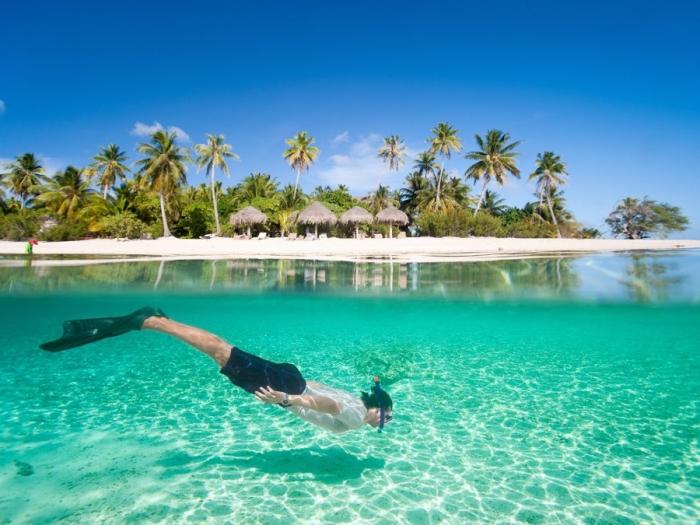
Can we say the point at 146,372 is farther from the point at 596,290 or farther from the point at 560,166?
the point at 560,166

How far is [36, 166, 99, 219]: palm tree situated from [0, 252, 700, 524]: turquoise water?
30.3 metres

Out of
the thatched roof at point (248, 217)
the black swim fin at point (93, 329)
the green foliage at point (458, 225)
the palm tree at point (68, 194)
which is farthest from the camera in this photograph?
the palm tree at point (68, 194)

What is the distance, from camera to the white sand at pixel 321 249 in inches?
1176

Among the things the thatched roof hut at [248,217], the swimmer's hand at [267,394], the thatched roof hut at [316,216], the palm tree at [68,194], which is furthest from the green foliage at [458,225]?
the swimmer's hand at [267,394]

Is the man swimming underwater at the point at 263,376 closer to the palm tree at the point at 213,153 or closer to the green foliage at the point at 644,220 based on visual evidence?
the palm tree at the point at 213,153

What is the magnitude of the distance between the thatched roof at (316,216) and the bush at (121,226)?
45.6 ft

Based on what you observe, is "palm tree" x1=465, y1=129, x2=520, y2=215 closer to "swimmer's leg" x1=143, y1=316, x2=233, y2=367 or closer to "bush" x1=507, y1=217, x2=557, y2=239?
"bush" x1=507, y1=217, x2=557, y2=239

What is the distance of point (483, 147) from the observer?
1882 inches

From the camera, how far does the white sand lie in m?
29.9

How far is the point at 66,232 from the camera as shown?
3772 cm

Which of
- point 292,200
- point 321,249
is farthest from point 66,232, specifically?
point 321,249

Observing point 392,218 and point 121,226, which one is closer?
point 121,226

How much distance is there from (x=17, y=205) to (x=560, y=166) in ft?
201

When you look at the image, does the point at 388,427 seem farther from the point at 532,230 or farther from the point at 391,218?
the point at 532,230
